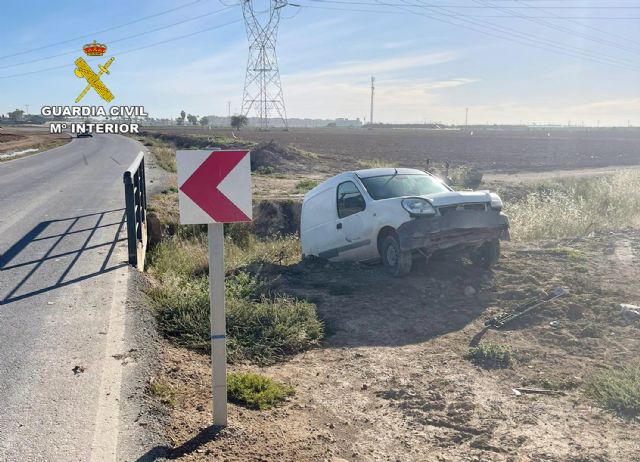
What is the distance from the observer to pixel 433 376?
5367mm

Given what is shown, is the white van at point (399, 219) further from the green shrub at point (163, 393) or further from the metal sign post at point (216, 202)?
the metal sign post at point (216, 202)

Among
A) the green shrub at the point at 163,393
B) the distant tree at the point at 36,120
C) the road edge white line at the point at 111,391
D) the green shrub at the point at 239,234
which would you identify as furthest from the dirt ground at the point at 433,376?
the distant tree at the point at 36,120

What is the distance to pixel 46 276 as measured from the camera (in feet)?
23.5

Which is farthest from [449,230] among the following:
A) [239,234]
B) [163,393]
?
[239,234]

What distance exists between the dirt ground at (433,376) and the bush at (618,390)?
0.11m

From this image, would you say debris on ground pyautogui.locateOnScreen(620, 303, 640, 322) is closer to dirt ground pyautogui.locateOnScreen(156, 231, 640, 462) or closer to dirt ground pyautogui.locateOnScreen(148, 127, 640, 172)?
dirt ground pyautogui.locateOnScreen(156, 231, 640, 462)

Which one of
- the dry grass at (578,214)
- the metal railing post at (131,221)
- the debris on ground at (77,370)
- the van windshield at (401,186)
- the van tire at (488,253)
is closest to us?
the debris on ground at (77,370)

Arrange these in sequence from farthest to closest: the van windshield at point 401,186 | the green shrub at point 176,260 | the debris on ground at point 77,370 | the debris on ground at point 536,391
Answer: the van windshield at point 401,186
the green shrub at point 176,260
the debris on ground at point 536,391
the debris on ground at point 77,370

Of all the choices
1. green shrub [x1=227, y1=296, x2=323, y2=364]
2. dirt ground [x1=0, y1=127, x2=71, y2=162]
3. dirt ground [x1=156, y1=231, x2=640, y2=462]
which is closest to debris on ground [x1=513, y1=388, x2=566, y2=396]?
dirt ground [x1=156, y1=231, x2=640, y2=462]

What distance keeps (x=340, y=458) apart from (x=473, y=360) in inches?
91.5

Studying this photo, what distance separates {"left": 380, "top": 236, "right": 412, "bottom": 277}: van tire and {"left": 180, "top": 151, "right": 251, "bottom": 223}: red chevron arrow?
4.71m

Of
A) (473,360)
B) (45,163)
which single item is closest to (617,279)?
(473,360)

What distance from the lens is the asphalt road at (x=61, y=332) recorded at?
3.73m

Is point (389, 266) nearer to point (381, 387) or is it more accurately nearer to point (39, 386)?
point (381, 387)
